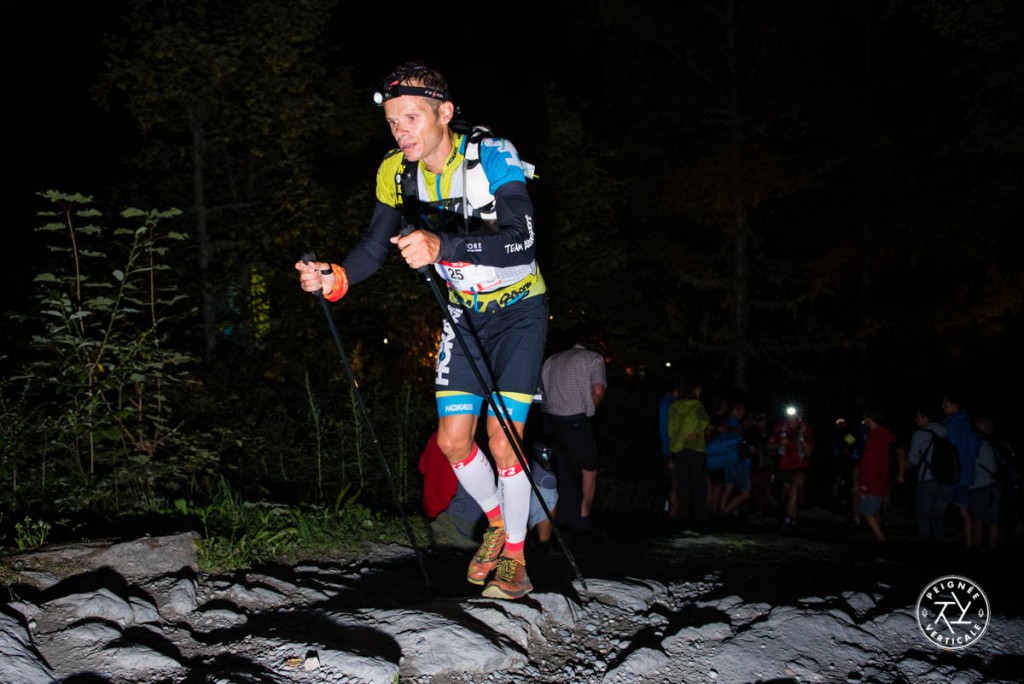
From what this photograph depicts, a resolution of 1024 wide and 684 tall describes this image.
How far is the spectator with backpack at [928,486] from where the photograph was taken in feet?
30.8

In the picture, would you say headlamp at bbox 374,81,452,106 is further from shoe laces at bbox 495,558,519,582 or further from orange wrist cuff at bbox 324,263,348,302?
shoe laces at bbox 495,558,519,582

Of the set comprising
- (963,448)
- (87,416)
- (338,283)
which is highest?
(338,283)

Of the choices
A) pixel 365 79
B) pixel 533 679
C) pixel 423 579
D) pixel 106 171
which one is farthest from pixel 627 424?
pixel 533 679

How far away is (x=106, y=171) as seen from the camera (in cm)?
1007

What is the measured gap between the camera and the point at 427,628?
3164 mm

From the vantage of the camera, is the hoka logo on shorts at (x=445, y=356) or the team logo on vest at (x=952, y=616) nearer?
the team logo on vest at (x=952, y=616)

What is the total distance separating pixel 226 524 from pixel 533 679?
8.10ft

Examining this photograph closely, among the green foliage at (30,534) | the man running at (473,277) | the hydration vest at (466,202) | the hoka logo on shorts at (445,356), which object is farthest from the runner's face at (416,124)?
the green foliage at (30,534)

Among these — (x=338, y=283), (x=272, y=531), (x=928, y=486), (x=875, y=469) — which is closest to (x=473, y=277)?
(x=338, y=283)

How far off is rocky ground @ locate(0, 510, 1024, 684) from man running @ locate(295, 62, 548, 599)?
45cm

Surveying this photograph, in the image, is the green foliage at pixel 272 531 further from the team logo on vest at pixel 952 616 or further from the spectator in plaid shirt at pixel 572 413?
the team logo on vest at pixel 952 616

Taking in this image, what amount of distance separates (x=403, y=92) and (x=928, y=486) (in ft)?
28.9

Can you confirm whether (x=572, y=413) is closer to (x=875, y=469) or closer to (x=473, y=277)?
(x=473, y=277)

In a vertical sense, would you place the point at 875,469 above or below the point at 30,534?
below
